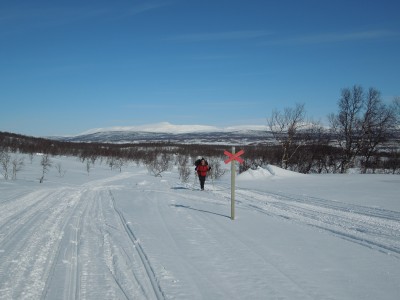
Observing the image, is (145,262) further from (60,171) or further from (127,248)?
(60,171)

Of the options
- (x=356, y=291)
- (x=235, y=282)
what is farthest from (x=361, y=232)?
(x=235, y=282)

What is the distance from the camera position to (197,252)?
5941 mm

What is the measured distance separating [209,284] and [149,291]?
0.81 meters

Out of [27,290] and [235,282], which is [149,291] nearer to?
[235,282]

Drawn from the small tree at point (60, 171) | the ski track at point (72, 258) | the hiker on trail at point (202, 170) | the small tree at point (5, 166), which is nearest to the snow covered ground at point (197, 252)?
the ski track at point (72, 258)

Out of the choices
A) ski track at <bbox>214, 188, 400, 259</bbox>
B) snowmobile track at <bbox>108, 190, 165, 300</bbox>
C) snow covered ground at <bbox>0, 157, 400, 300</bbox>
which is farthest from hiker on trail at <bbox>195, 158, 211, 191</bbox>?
snowmobile track at <bbox>108, 190, 165, 300</bbox>

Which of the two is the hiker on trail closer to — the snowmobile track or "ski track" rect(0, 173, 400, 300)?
"ski track" rect(0, 173, 400, 300)

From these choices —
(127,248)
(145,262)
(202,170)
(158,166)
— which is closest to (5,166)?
(202,170)

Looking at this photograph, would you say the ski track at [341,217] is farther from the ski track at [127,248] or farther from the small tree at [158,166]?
the small tree at [158,166]

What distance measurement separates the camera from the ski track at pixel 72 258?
169 inches

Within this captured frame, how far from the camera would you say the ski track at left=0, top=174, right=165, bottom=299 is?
14.1ft

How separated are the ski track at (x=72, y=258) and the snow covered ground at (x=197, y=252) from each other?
0.05 feet

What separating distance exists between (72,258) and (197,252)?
2105 millimetres

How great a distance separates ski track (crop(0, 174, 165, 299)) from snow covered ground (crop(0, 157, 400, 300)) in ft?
0.05
